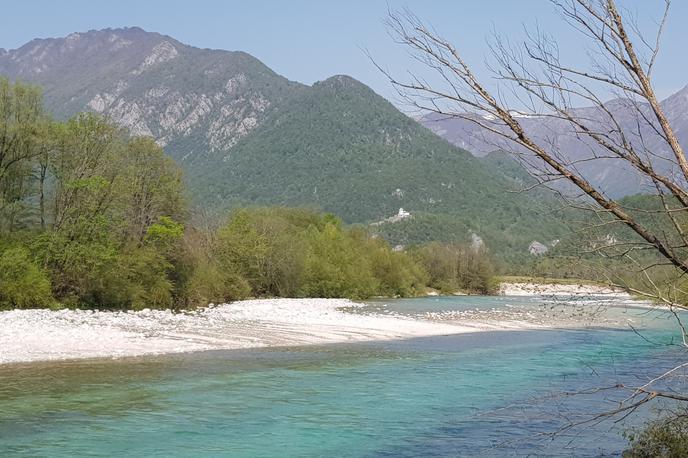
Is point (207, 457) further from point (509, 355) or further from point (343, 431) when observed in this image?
point (509, 355)

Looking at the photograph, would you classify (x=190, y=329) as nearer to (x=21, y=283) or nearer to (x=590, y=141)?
(x=21, y=283)

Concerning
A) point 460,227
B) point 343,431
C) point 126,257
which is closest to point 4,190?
point 126,257

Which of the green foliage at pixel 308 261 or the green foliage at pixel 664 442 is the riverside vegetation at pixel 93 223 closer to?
the green foliage at pixel 308 261

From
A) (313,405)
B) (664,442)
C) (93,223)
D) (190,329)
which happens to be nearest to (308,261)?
(93,223)

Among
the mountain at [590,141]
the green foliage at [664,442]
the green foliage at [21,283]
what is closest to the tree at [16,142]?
the green foliage at [21,283]

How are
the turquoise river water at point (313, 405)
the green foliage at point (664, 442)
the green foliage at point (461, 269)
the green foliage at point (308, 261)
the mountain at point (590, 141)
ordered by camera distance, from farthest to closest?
the green foliage at point (461, 269)
the green foliage at point (308, 261)
the turquoise river water at point (313, 405)
the green foliage at point (664, 442)
the mountain at point (590, 141)

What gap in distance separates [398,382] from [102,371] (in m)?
9.03

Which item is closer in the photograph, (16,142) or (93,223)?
(16,142)

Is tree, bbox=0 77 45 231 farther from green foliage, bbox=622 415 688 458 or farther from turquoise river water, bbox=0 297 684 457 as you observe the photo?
green foliage, bbox=622 415 688 458

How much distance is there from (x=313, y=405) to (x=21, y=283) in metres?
24.8

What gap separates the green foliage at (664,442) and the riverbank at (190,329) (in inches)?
685

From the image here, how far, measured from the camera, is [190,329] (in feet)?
103

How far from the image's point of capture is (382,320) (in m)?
41.6

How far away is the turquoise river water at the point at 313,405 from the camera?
12.6 m
